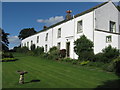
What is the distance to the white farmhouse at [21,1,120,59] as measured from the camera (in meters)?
16.5

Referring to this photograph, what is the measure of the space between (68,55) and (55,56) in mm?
2723

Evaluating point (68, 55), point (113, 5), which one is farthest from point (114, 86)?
point (113, 5)

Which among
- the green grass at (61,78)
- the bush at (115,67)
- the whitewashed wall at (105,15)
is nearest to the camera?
the green grass at (61,78)

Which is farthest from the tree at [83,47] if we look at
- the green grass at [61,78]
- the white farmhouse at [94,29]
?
the green grass at [61,78]

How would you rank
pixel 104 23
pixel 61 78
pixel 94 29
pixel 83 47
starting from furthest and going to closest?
1. pixel 104 23
2. pixel 94 29
3. pixel 83 47
4. pixel 61 78

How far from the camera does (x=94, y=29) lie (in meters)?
16.7

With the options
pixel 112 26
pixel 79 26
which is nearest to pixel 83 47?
pixel 79 26

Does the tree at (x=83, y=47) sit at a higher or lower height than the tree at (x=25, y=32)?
lower

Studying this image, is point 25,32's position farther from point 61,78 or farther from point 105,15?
point 61,78

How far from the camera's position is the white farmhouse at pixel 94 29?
16.5 meters

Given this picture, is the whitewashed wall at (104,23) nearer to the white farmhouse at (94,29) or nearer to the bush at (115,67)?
the white farmhouse at (94,29)

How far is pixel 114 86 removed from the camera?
6438 millimetres

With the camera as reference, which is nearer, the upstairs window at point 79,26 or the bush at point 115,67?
the bush at point 115,67

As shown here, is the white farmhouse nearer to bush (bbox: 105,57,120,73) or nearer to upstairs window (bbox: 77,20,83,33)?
upstairs window (bbox: 77,20,83,33)
